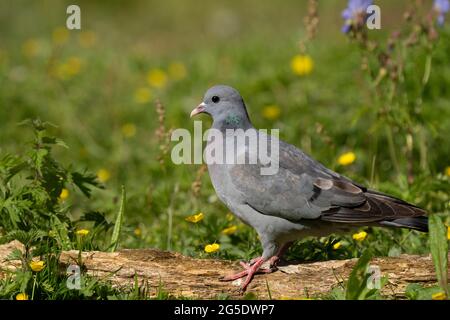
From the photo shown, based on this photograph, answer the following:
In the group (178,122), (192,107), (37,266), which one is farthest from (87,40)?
(37,266)


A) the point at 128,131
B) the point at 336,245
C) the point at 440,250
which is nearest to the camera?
the point at 440,250

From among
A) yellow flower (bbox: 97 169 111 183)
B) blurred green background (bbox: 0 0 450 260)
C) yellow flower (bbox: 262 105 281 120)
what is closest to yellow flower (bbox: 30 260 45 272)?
blurred green background (bbox: 0 0 450 260)

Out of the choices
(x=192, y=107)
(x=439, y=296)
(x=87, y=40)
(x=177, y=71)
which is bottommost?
(x=439, y=296)


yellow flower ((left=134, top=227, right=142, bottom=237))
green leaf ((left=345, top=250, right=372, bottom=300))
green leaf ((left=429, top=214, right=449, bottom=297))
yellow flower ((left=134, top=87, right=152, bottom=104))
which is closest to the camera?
green leaf ((left=345, top=250, right=372, bottom=300))

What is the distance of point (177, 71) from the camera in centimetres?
855

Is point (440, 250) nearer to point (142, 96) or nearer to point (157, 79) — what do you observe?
point (142, 96)

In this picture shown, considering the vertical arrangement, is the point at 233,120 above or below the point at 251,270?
above

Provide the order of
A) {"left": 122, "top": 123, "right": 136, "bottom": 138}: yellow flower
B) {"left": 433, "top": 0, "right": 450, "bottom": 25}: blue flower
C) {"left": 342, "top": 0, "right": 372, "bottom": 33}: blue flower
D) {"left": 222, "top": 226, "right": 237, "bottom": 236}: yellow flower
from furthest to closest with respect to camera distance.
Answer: {"left": 122, "top": 123, "right": 136, "bottom": 138}: yellow flower, {"left": 433, "top": 0, "right": 450, "bottom": 25}: blue flower, {"left": 342, "top": 0, "right": 372, "bottom": 33}: blue flower, {"left": 222, "top": 226, "right": 237, "bottom": 236}: yellow flower

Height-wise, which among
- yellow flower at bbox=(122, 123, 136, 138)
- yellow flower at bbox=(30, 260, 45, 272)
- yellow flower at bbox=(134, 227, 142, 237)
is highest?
yellow flower at bbox=(122, 123, 136, 138)

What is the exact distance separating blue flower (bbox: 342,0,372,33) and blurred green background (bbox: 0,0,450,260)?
552mm

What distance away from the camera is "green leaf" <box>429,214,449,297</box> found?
364cm

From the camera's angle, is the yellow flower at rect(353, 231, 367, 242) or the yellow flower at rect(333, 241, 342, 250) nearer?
the yellow flower at rect(333, 241, 342, 250)

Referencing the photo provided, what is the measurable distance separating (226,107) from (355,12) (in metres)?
1.31

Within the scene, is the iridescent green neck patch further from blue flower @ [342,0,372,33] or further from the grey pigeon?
blue flower @ [342,0,372,33]
